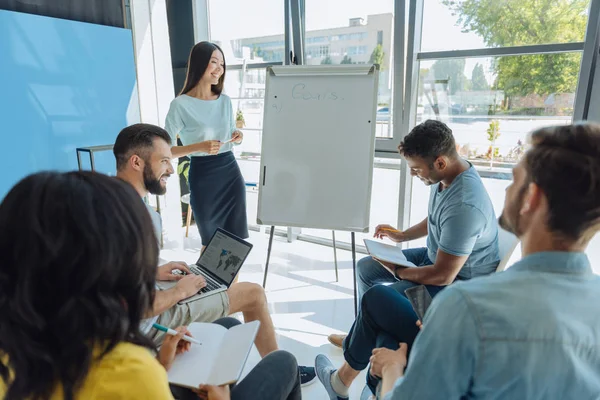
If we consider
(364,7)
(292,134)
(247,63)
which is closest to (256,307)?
(292,134)

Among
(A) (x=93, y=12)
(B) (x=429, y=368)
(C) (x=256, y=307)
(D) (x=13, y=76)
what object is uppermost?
(A) (x=93, y=12)

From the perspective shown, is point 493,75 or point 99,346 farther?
point 493,75

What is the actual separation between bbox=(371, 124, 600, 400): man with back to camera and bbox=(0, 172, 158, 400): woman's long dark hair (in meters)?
0.53

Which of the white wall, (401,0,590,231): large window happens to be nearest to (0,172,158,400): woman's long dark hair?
(401,0,590,231): large window

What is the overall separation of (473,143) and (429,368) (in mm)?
Result: 2324

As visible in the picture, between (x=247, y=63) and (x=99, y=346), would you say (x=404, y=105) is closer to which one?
(x=247, y=63)

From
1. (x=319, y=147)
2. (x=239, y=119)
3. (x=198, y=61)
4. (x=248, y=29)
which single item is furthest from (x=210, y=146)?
(x=248, y=29)

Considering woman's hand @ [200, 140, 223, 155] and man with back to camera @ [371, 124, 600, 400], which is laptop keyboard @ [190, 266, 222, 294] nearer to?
woman's hand @ [200, 140, 223, 155]

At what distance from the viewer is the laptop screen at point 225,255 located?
60.5 inches

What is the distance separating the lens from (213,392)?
94 cm

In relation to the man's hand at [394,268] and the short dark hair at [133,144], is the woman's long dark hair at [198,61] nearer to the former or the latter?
the short dark hair at [133,144]

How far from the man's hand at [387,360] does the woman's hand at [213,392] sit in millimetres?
410

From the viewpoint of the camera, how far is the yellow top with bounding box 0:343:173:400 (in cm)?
57

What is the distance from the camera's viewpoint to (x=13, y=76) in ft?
7.90
